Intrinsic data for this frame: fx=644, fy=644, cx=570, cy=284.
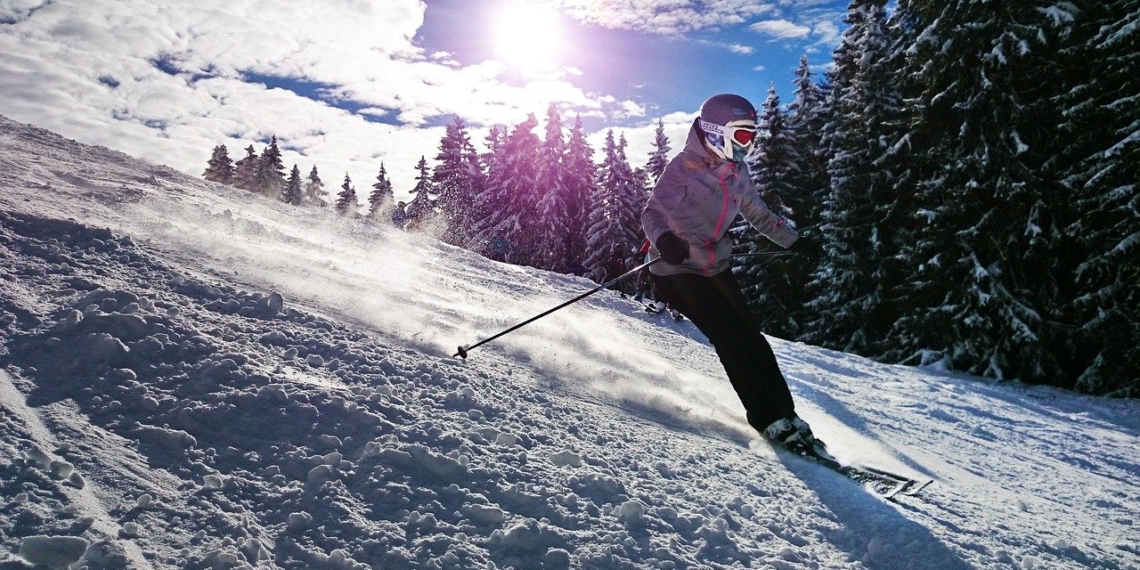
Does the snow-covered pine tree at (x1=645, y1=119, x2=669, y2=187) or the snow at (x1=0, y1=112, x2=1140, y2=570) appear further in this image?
the snow-covered pine tree at (x1=645, y1=119, x2=669, y2=187)

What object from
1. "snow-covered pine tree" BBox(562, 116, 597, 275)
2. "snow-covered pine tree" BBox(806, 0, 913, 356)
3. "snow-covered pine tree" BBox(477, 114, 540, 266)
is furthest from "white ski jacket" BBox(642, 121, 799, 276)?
"snow-covered pine tree" BBox(562, 116, 597, 275)

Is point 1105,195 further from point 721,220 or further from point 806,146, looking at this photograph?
point 806,146

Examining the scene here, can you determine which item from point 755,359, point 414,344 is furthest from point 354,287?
point 755,359

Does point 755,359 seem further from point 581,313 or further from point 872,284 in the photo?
point 872,284

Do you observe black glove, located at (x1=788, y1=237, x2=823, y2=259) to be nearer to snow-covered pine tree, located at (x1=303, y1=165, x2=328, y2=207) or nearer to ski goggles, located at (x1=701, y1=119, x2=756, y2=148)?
ski goggles, located at (x1=701, y1=119, x2=756, y2=148)

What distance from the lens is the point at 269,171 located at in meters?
64.8

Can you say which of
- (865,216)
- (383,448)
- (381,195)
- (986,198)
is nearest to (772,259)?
(865,216)

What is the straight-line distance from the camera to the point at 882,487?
3.70m

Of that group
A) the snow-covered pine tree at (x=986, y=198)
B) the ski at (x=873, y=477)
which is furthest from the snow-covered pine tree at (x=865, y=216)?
the ski at (x=873, y=477)

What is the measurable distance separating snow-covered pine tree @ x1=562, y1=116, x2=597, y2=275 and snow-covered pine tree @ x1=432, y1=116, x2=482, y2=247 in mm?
6889

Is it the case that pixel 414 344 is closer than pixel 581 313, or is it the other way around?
pixel 414 344

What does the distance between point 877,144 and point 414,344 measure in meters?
20.0

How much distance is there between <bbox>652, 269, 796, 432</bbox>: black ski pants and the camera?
4.33m

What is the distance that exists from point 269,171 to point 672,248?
2710 inches
